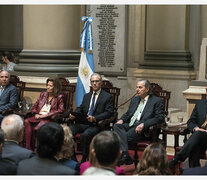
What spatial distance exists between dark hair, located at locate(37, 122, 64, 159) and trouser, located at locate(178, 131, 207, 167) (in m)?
2.39

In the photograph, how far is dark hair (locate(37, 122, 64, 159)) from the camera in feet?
11.3

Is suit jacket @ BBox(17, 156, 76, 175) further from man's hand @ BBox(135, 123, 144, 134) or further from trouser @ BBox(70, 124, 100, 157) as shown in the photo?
trouser @ BBox(70, 124, 100, 157)

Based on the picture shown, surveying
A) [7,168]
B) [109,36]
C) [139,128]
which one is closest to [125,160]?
[139,128]

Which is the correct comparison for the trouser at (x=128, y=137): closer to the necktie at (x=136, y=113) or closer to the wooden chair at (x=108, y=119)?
the necktie at (x=136, y=113)

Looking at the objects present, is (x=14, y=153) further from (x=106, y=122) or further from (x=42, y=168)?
(x=106, y=122)

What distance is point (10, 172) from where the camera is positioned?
3.66 metres

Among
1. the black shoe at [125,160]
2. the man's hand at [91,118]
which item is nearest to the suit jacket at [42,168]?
the black shoe at [125,160]

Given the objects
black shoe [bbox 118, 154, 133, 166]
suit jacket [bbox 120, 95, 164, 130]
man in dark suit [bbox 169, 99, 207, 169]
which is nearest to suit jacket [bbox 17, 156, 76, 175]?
man in dark suit [bbox 169, 99, 207, 169]

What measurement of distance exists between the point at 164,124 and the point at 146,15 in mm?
5026

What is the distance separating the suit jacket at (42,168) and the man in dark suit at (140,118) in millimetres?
2806

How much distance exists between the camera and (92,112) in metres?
7.04

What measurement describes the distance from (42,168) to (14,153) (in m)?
0.78

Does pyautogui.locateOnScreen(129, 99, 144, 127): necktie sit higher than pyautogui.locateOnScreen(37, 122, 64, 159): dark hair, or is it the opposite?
pyautogui.locateOnScreen(37, 122, 64, 159): dark hair

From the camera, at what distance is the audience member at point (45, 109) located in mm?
7152
